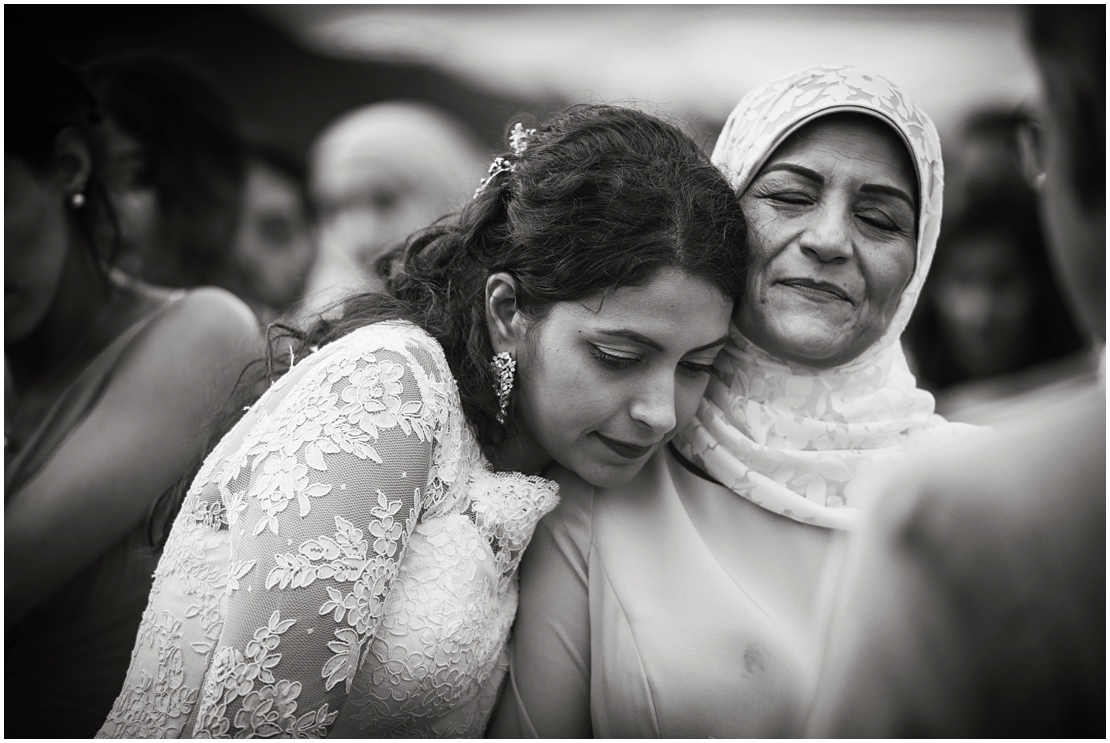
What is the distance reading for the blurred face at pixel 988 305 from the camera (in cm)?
420

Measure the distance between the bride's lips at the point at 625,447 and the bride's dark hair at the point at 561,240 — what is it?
219mm

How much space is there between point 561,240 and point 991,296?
11.5 ft

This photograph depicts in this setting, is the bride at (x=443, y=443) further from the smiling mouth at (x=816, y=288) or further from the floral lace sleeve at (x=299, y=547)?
the smiling mouth at (x=816, y=288)

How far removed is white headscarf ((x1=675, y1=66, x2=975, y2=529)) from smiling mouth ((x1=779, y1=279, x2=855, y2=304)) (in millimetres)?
191

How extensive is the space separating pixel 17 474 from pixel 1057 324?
14.8 ft

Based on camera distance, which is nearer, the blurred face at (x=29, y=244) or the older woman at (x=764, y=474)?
the older woman at (x=764, y=474)

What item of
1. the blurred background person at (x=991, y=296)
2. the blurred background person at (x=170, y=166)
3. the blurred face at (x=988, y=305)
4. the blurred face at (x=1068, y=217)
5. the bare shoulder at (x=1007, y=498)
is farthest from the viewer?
the blurred face at (x=988, y=305)

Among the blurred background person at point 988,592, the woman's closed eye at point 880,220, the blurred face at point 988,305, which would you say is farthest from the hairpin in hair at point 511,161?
the blurred face at point 988,305

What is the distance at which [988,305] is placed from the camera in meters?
4.26

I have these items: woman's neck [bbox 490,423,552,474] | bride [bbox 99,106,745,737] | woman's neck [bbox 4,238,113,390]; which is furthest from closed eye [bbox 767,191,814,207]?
woman's neck [bbox 4,238,113,390]

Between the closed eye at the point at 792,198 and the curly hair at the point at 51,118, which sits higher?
the closed eye at the point at 792,198

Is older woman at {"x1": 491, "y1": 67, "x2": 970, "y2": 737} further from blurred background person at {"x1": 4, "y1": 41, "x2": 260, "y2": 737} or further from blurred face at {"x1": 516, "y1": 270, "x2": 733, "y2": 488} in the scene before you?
blurred background person at {"x1": 4, "y1": 41, "x2": 260, "y2": 737}

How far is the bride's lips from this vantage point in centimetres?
168

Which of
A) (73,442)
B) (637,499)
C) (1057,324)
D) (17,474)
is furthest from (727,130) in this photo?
(1057,324)
